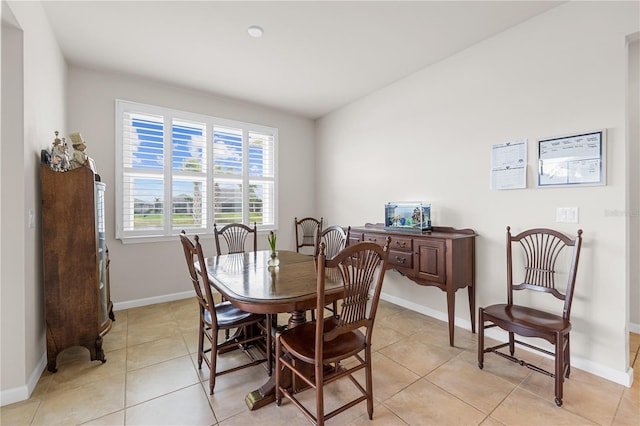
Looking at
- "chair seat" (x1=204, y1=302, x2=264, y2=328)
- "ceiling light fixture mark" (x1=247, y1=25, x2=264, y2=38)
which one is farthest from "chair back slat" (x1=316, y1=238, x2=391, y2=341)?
"ceiling light fixture mark" (x1=247, y1=25, x2=264, y2=38)

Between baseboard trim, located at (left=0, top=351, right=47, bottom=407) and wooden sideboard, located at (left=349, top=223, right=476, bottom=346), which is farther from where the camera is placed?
wooden sideboard, located at (left=349, top=223, right=476, bottom=346)

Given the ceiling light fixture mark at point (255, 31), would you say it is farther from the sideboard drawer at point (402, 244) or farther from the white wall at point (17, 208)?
the sideboard drawer at point (402, 244)

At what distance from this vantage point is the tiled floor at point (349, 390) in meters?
1.62

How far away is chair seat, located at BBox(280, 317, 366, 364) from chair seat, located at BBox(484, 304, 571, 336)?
1078mm

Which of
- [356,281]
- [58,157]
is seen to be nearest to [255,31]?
[58,157]

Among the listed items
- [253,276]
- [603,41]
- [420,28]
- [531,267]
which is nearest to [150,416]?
[253,276]

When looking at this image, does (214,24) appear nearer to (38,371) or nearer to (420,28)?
(420,28)

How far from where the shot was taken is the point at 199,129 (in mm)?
3771

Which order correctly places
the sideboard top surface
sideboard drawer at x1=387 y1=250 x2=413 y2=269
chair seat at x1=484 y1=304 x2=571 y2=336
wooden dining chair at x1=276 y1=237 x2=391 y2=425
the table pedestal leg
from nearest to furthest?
wooden dining chair at x1=276 y1=237 x2=391 y2=425
the table pedestal leg
chair seat at x1=484 y1=304 x2=571 y2=336
the sideboard top surface
sideboard drawer at x1=387 y1=250 x2=413 y2=269

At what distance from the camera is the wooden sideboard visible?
247 centimetres

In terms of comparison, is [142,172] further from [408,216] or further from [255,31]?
[408,216]

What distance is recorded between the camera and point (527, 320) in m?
1.90

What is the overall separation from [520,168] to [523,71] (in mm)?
821

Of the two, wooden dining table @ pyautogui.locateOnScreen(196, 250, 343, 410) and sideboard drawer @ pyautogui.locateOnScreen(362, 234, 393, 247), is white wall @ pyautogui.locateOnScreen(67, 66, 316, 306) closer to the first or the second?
wooden dining table @ pyautogui.locateOnScreen(196, 250, 343, 410)
